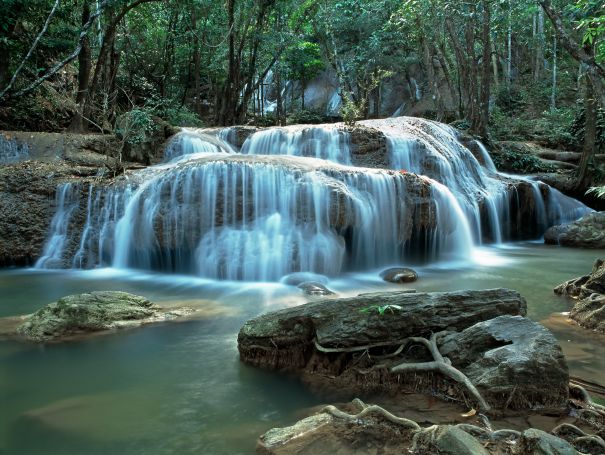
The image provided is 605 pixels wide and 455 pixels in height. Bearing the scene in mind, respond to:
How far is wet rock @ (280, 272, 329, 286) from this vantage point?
27.5 feet

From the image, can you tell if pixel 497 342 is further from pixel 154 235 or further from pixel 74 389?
pixel 154 235

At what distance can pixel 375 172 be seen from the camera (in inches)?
414

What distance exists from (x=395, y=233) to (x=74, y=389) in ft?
24.4

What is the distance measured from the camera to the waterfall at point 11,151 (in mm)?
11805

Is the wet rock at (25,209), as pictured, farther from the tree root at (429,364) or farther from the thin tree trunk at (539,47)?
the thin tree trunk at (539,47)

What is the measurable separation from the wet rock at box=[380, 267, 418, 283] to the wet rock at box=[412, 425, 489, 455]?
19.7 feet

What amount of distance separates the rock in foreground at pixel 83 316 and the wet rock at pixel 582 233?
11.7 metres

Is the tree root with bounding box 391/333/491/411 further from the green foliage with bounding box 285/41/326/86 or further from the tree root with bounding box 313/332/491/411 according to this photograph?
the green foliage with bounding box 285/41/326/86

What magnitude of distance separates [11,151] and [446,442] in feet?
41.3

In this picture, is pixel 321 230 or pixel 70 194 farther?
pixel 70 194

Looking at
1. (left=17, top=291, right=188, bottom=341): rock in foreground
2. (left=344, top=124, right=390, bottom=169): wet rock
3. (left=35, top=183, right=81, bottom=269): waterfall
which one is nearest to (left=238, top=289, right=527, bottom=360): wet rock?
(left=17, top=291, right=188, bottom=341): rock in foreground

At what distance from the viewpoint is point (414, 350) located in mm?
4109

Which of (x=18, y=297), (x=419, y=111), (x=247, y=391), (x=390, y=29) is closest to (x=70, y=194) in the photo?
(x=18, y=297)

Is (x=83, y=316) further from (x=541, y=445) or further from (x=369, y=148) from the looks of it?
(x=369, y=148)
